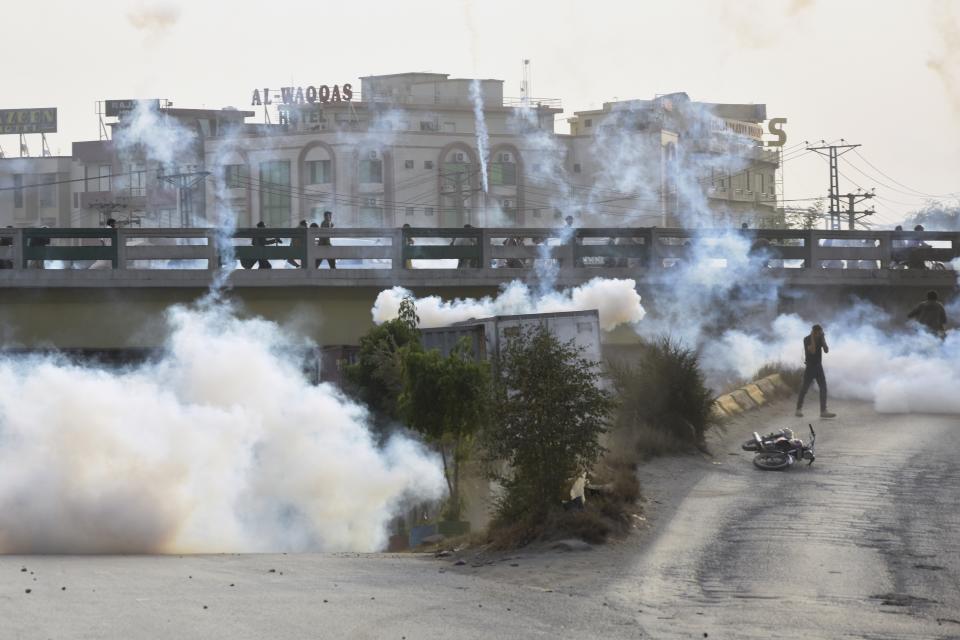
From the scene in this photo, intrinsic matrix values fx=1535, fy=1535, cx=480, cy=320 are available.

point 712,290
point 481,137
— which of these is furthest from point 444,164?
point 712,290

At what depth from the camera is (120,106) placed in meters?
120

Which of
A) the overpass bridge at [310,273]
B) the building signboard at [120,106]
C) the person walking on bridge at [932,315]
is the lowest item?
the person walking on bridge at [932,315]

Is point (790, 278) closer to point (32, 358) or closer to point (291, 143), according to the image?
point (32, 358)

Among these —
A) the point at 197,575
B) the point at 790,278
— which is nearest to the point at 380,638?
the point at 197,575

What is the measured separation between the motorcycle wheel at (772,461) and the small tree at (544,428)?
13.9ft

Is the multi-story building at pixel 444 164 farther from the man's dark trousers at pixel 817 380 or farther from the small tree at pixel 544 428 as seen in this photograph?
the small tree at pixel 544 428

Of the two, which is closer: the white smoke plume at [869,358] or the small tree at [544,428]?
the small tree at [544,428]

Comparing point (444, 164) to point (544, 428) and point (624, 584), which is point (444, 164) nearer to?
point (544, 428)

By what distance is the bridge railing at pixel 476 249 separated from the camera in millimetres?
27094

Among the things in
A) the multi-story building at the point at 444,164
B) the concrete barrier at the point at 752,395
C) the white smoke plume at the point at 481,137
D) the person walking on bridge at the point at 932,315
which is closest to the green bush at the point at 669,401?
the concrete barrier at the point at 752,395

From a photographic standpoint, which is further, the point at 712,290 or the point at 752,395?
the point at 712,290

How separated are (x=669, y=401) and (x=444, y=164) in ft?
284

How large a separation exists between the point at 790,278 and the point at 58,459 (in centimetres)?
1716

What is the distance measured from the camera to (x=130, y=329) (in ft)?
88.0
